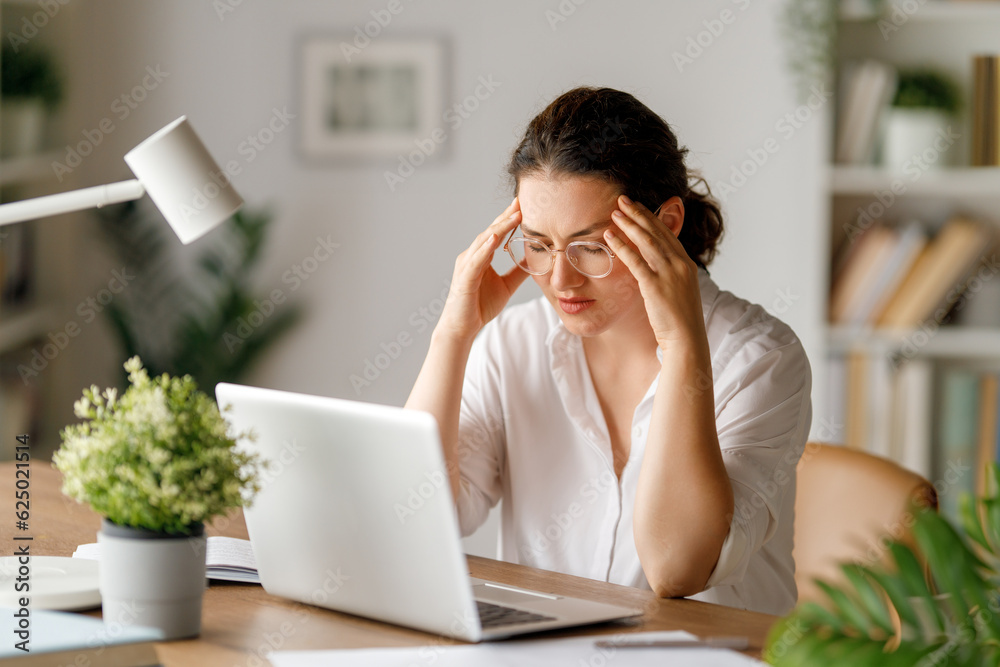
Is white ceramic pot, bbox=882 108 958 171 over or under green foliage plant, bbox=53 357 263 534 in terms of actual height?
over

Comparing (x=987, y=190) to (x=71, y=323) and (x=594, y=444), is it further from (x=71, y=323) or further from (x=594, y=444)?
(x=71, y=323)

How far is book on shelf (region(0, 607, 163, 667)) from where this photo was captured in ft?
2.71

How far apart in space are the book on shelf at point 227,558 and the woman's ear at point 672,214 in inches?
28.2

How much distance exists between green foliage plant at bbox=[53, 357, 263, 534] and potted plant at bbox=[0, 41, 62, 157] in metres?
2.05

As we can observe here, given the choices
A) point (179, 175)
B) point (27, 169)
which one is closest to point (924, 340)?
point (179, 175)

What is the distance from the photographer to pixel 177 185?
994 millimetres

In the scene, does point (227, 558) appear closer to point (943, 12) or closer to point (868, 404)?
point (868, 404)

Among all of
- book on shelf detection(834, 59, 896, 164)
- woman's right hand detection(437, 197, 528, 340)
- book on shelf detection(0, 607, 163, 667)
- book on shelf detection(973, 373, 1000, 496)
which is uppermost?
book on shelf detection(834, 59, 896, 164)

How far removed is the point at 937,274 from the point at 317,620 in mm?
2136

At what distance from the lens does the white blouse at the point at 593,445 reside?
1377 millimetres

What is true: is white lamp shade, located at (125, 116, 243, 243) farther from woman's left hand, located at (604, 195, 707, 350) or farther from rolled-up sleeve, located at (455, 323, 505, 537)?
rolled-up sleeve, located at (455, 323, 505, 537)

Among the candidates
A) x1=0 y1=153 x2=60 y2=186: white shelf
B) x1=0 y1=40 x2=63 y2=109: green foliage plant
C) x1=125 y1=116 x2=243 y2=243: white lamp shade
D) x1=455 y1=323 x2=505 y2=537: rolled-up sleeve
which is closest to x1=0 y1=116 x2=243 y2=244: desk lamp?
x1=125 y1=116 x2=243 y2=243: white lamp shade

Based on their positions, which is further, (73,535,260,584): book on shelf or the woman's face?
the woman's face

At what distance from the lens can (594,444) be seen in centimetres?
153
